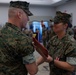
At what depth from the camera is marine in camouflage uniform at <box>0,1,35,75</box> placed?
4.23 ft

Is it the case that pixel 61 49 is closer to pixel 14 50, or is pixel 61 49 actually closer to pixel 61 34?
pixel 61 34

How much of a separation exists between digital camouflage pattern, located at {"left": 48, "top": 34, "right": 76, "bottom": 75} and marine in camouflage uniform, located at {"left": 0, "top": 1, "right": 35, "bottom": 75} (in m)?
0.50

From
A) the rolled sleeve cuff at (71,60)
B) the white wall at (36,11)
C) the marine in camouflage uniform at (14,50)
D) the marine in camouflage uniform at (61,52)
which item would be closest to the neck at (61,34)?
the marine in camouflage uniform at (61,52)

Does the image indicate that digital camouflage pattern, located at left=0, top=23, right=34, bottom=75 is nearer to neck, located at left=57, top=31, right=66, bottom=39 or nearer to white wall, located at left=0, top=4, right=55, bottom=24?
neck, located at left=57, top=31, right=66, bottom=39

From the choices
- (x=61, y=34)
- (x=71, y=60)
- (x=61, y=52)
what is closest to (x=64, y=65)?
(x=71, y=60)

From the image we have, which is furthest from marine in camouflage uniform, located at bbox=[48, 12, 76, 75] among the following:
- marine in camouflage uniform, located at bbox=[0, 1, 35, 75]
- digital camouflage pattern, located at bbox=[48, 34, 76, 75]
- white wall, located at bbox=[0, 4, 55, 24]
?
white wall, located at bbox=[0, 4, 55, 24]

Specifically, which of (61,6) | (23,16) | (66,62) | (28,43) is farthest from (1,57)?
(61,6)

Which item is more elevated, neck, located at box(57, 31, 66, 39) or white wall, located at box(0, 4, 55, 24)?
neck, located at box(57, 31, 66, 39)

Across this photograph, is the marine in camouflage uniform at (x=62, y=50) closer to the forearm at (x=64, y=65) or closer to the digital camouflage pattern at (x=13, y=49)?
the forearm at (x=64, y=65)

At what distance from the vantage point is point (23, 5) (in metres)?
1.41

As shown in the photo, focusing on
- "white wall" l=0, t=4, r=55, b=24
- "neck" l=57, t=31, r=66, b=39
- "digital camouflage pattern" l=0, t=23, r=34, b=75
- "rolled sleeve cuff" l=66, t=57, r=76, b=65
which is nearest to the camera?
"digital camouflage pattern" l=0, t=23, r=34, b=75

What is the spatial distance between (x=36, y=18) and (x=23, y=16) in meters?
10.9

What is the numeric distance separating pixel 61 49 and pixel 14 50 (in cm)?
68

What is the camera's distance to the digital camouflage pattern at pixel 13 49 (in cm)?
129
